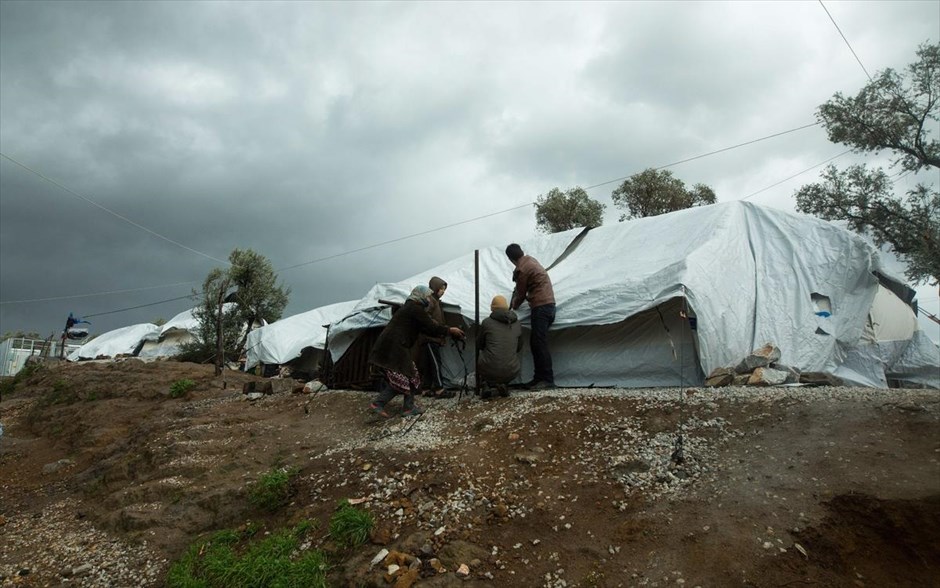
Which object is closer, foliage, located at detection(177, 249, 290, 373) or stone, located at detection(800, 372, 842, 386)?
stone, located at detection(800, 372, 842, 386)

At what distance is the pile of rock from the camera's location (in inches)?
198

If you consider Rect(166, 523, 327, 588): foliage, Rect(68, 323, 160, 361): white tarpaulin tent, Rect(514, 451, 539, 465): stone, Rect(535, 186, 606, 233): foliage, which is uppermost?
Rect(535, 186, 606, 233): foliage

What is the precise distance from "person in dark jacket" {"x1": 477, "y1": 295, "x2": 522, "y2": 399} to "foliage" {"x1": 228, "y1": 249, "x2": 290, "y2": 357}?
14317mm

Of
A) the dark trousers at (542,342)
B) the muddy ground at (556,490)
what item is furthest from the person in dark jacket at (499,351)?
the muddy ground at (556,490)

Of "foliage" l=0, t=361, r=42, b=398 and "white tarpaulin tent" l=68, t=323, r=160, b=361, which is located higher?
"white tarpaulin tent" l=68, t=323, r=160, b=361

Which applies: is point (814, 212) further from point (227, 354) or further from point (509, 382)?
point (227, 354)

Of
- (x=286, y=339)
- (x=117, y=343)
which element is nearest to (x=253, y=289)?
(x=286, y=339)

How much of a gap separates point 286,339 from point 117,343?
12.5 metres

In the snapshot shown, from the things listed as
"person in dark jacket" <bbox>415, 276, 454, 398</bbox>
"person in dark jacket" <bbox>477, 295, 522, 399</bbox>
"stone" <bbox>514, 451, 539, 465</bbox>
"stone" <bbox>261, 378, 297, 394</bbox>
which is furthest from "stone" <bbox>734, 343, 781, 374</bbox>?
"stone" <bbox>261, 378, 297, 394</bbox>

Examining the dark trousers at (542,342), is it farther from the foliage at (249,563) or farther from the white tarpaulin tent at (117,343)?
the white tarpaulin tent at (117,343)

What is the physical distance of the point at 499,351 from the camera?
237 inches

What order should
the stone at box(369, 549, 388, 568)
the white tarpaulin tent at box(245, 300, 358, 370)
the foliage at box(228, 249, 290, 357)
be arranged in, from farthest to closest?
the foliage at box(228, 249, 290, 357) < the white tarpaulin tent at box(245, 300, 358, 370) < the stone at box(369, 549, 388, 568)

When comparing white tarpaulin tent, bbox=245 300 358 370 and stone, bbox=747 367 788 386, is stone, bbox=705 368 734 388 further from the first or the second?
white tarpaulin tent, bbox=245 300 358 370

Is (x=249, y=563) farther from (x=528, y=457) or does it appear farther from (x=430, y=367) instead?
(x=430, y=367)
